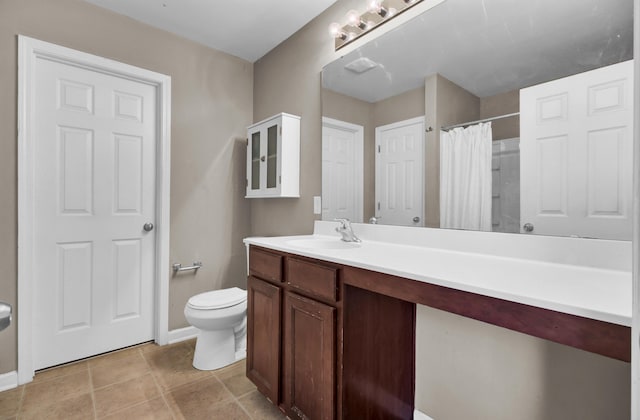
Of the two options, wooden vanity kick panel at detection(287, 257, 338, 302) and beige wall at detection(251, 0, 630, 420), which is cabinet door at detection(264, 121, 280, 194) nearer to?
beige wall at detection(251, 0, 630, 420)

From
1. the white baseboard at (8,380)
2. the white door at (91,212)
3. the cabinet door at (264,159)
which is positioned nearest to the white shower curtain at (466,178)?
the cabinet door at (264,159)

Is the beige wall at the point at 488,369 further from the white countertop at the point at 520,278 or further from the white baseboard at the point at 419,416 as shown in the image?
the white countertop at the point at 520,278

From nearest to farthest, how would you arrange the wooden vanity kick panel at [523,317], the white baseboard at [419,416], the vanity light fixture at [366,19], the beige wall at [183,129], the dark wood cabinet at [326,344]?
the wooden vanity kick panel at [523,317] < the dark wood cabinet at [326,344] < the white baseboard at [419,416] < the vanity light fixture at [366,19] < the beige wall at [183,129]

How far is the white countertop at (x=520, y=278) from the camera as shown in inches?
26.1

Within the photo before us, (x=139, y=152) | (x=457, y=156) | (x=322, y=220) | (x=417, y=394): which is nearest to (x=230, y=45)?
(x=139, y=152)

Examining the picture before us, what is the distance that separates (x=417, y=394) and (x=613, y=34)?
1639 mm

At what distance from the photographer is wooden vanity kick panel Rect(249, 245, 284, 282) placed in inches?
59.0

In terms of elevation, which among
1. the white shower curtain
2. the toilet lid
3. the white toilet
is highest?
the white shower curtain

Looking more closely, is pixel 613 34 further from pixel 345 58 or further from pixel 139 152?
pixel 139 152

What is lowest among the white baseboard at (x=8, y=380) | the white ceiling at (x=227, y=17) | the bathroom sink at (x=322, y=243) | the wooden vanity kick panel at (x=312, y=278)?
the white baseboard at (x=8, y=380)

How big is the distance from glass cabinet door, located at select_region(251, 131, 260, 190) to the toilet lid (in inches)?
33.6

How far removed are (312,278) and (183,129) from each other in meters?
1.80

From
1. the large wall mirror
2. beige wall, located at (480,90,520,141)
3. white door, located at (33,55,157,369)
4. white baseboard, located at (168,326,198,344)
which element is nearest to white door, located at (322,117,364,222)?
the large wall mirror

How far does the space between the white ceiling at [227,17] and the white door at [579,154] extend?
5.04ft
